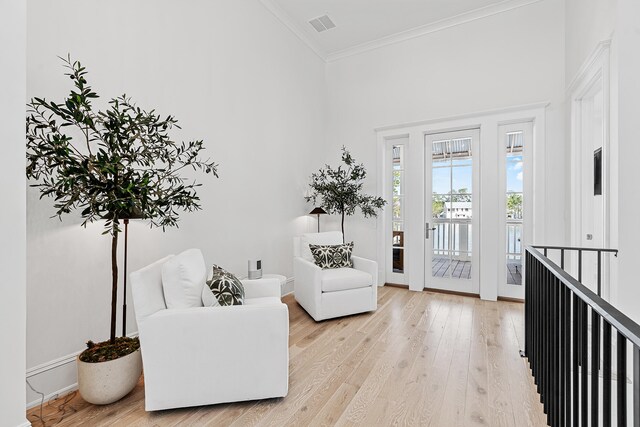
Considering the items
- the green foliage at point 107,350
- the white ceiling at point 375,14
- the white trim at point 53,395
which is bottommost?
the white trim at point 53,395

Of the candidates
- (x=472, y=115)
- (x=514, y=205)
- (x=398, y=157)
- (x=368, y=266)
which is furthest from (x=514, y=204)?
(x=368, y=266)

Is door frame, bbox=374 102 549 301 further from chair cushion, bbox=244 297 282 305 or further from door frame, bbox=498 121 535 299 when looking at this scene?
chair cushion, bbox=244 297 282 305

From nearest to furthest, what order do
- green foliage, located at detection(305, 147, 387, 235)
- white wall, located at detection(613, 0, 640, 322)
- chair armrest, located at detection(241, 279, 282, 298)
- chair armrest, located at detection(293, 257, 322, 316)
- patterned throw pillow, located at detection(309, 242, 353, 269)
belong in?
white wall, located at detection(613, 0, 640, 322) < chair armrest, located at detection(241, 279, 282, 298) < chair armrest, located at detection(293, 257, 322, 316) < patterned throw pillow, located at detection(309, 242, 353, 269) < green foliage, located at detection(305, 147, 387, 235)

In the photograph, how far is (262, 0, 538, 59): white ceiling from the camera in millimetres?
3916

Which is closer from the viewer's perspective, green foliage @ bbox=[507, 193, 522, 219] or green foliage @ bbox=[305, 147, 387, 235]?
green foliage @ bbox=[507, 193, 522, 219]

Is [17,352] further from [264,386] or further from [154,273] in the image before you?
[264,386]

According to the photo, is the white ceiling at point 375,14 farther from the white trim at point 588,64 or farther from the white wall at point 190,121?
the white trim at point 588,64

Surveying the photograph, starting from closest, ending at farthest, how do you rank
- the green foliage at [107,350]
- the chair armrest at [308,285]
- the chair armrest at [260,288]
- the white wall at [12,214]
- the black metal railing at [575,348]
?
the black metal railing at [575,348]
the white wall at [12,214]
the green foliage at [107,350]
the chair armrest at [260,288]
the chair armrest at [308,285]

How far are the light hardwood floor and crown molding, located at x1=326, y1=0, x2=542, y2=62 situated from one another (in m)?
3.74

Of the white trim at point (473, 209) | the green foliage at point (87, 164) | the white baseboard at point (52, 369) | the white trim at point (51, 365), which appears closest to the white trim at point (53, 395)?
the white baseboard at point (52, 369)

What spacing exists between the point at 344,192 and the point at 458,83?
2.10 meters

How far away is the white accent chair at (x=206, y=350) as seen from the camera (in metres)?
1.80

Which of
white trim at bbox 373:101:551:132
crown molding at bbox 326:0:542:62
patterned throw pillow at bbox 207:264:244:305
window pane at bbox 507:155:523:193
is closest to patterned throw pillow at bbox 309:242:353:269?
patterned throw pillow at bbox 207:264:244:305

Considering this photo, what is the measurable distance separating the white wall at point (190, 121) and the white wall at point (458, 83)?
55 cm
